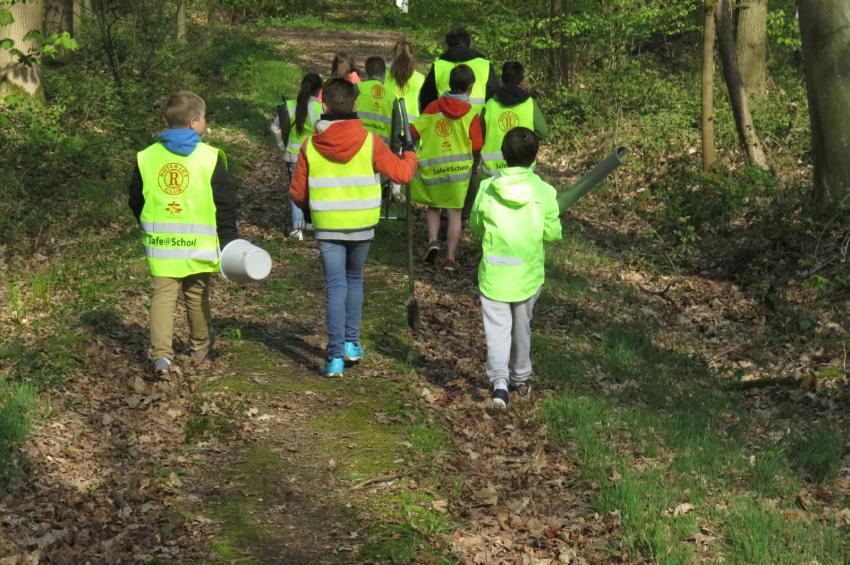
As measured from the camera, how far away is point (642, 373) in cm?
880

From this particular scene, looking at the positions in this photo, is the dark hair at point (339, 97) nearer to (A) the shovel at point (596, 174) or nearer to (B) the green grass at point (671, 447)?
(A) the shovel at point (596, 174)

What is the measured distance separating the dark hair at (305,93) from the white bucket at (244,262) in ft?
15.1

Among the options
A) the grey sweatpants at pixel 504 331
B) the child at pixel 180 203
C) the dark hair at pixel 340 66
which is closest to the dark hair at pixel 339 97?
the child at pixel 180 203

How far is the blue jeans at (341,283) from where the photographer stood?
26.1 feet

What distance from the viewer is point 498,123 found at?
1119 cm

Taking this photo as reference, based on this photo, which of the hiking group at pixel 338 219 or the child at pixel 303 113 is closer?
the hiking group at pixel 338 219

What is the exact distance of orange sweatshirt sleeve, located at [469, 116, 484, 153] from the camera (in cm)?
1134

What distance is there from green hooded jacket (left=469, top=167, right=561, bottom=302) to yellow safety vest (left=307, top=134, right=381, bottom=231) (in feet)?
3.05

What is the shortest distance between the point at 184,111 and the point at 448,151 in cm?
464

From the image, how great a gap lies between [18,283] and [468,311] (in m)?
4.67

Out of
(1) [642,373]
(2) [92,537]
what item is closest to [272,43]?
(1) [642,373]

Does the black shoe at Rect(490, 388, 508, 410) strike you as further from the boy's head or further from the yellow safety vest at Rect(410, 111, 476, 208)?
the yellow safety vest at Rect(410, 111, 476, 208)

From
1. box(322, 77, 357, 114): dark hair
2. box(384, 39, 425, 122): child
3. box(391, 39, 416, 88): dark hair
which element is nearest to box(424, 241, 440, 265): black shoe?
box(384, 39, 425, 122): child

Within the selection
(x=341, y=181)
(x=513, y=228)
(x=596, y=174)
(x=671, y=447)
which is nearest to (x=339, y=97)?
(x=341, y=181)
